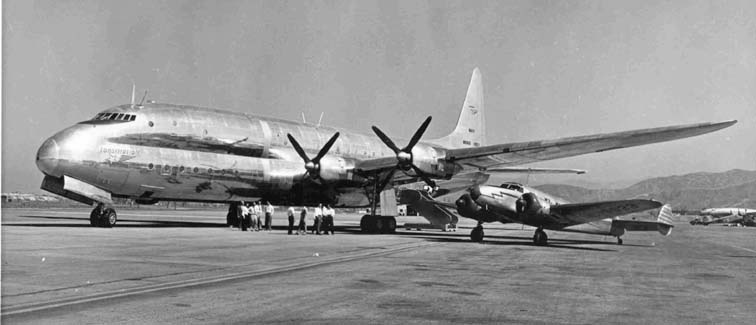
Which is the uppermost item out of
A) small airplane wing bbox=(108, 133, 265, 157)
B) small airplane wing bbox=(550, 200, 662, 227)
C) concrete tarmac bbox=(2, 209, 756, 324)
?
small airplane wing bbox=(108, 133, 265, 157)

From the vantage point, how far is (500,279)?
12.0 metres

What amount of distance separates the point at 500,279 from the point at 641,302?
2994 mm

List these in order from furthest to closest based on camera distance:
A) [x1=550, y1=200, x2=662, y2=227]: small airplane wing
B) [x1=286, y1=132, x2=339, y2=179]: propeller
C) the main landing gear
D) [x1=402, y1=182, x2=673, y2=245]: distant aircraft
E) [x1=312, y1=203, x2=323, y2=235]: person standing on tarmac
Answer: [x1=286, y1=132, x2=339, y2=179]: propeller
[x1=312, y1=203, x2=323, y2=235]: person standing on tarmac
the main landing gear
[x1=402, y1=182, x2=673, y2=245]: distant aircraft
[x1=550, y1=200, x2=662, y2=227]: small airplane wing

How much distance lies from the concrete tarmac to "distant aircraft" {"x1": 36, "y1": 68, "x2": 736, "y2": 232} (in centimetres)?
778

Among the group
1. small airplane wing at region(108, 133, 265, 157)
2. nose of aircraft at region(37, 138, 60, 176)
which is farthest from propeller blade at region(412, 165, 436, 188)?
nose of aircraft at region(37, 138, 60, 176)

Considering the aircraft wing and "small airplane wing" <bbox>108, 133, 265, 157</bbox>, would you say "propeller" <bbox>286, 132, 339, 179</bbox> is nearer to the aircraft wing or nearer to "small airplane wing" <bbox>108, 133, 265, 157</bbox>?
"small airplane wing" <bbox>108, 133, 265, 157</bbox>

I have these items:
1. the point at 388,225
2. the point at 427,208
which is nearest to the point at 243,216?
the point at 388,225

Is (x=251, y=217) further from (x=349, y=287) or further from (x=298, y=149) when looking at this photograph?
(x=349, y=287)

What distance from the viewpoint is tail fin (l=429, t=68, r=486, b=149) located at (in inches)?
1673

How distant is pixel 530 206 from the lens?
2403 centimetres

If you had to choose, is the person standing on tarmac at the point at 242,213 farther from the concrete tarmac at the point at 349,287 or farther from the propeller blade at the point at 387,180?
the concrete tarmac at the point at 349,287

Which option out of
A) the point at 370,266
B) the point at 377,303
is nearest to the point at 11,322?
the point at 377,303

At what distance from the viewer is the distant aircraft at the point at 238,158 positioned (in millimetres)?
24656

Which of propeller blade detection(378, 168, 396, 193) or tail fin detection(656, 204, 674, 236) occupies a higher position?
propeller blade detection(378, 168, 396, 193)
